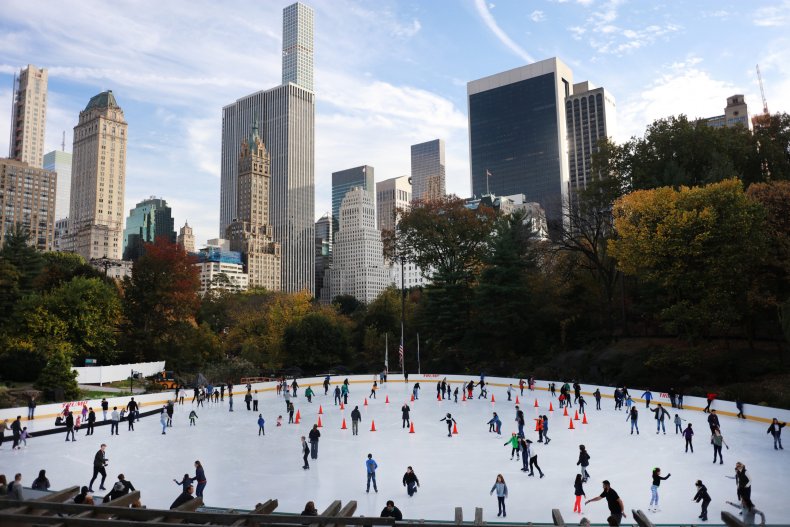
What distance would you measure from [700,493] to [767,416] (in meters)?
17.6

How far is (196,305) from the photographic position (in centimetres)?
5388

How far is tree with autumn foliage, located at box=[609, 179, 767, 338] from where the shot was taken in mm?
33688

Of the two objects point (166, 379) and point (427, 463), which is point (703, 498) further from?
point (166, 379)

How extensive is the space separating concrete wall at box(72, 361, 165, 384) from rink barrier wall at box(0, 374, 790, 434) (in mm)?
9561

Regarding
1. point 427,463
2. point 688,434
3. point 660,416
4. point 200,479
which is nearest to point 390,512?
point 200,479

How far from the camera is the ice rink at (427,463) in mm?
13906

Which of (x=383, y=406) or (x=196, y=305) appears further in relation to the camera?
(x=196, y=305)

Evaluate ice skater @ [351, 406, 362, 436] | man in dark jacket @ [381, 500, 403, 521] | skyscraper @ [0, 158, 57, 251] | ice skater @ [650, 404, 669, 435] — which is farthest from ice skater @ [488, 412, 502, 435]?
skyscraper @ [0, 158, 57, 251]

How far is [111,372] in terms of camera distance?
A: 4394cm

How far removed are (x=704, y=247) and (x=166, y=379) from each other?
41.0m

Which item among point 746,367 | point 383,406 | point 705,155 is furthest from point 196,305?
point 705,155

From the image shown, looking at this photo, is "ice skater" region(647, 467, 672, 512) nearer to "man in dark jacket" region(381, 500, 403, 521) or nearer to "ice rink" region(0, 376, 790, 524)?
"ice rink" region(0, 376, 790, 524)

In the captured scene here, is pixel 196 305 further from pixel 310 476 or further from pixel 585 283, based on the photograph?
pixel 310 476

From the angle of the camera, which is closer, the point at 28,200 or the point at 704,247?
the point at 704,247
